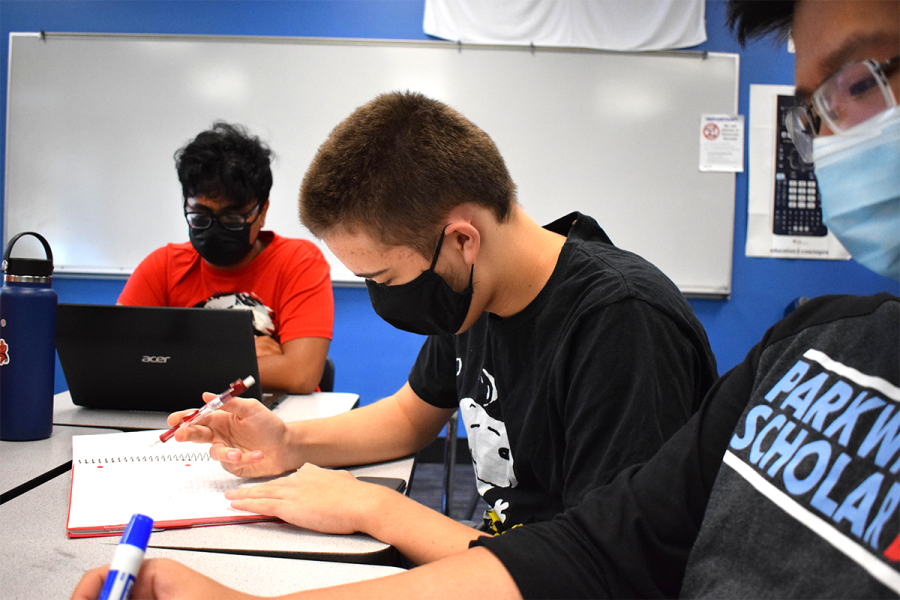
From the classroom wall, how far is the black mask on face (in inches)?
81.7

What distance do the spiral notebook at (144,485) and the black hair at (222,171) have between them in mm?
889

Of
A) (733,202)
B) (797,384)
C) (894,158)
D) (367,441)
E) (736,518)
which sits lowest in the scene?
(367,441)

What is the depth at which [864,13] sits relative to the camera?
47 cm

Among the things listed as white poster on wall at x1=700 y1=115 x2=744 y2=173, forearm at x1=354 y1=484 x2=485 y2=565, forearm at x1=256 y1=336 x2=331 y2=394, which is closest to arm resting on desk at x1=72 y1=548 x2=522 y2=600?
forearm at x1=354 y1=484 x2=485 y2=565

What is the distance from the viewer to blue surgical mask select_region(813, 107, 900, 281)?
17.9 inches

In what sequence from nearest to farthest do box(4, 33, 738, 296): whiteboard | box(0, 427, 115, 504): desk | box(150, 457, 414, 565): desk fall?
box(150, 457, 414, 565): desk
box(0, 427, 115, 504): desk
box(4, 33, 738, 296): whiteboard

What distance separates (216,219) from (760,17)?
1.51 metres

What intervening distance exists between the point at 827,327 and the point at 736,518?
7.7 inches

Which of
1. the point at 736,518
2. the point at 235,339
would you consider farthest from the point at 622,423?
the point at 235,339

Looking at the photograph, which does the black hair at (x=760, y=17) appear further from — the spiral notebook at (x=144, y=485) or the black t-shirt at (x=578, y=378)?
the spiral notebook at (x=144, y=485)

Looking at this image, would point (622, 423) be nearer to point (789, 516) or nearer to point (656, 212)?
point (789, 516)

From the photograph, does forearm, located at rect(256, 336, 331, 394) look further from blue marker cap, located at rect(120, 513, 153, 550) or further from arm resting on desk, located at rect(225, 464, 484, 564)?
blue marker cap, located at rect(120, 513, 153, 550)

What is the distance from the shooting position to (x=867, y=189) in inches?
18.7

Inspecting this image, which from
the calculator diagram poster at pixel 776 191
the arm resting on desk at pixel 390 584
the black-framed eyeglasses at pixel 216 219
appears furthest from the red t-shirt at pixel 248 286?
the calculator diagram poster at pixel 776 191
